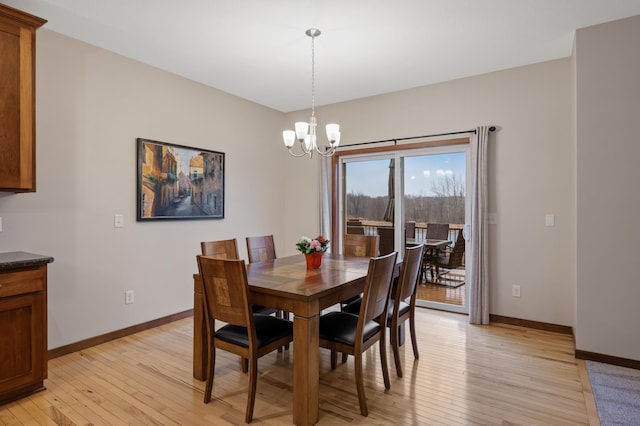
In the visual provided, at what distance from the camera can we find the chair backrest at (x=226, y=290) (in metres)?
2.08

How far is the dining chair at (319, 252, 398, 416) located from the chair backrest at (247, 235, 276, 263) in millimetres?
1253

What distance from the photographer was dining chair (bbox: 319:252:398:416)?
2197mm

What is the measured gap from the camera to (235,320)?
2164mm

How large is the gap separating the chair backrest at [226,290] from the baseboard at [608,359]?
2.79 meters

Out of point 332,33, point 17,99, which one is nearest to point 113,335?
point 17,99

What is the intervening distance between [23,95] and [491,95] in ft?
14.1

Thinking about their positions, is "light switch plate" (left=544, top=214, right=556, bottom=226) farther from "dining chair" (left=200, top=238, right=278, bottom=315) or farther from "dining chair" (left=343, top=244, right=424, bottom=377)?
"dining chair" (left=200, top=238, right=278, bottom=315)

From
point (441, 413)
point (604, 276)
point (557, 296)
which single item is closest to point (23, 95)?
point (441, 413)

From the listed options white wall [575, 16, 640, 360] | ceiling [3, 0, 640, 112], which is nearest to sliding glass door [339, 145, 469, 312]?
ceiling [3, 0, 640, 112]

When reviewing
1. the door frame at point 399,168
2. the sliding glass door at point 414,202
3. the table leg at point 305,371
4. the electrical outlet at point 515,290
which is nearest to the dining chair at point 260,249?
the table leg at point 305,371

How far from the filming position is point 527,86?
12.4 feet

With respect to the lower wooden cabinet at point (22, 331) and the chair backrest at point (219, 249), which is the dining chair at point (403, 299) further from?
the lower wooden cabinet at point (22, 331)

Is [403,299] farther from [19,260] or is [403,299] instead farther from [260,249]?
[19,260]

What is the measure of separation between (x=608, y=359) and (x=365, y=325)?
2148 millimetres
